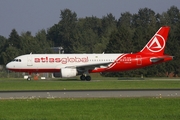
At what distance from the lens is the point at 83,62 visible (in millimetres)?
60969

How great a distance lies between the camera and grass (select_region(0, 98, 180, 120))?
19281mm

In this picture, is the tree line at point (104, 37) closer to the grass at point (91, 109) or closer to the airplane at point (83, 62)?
the airplane at point (83, 62)

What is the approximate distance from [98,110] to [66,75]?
36789mm

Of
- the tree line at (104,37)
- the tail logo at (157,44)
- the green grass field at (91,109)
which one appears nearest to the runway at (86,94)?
the green grass field at (91,109)

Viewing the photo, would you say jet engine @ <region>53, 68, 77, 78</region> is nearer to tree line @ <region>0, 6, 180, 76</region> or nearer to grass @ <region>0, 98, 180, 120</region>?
tree line @ <region>0, 6, 180, 76</region>

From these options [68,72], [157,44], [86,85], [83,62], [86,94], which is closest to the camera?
[86,94]

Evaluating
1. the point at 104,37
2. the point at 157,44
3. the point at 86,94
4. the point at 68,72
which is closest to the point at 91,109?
the point at 86,94

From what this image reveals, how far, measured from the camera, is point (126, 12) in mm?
187375

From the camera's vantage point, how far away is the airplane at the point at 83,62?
2350 inches

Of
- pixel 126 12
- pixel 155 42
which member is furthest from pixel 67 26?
pixel 155 42

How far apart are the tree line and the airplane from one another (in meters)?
16.0

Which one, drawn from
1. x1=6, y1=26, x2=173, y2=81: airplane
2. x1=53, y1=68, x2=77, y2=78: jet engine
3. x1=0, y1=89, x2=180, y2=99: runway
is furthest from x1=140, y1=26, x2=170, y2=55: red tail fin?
x1=0, y1=89, x2=180, y2=99: runway

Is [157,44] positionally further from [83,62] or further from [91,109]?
[91,109]

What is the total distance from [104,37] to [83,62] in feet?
285
